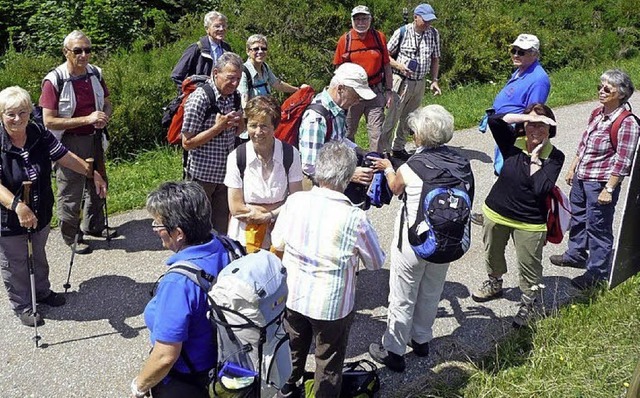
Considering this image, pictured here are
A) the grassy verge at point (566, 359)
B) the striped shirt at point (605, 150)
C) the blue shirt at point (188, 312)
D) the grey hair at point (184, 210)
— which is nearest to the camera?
the blue shirt at point (188, 312)

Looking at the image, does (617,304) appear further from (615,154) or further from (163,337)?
(163,337)

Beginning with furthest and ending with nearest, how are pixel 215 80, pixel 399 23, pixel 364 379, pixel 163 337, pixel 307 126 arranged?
pixel 399 23 → pixel 215 80 → pixel 307 126 → pixel 364 379 → pixel 163 337

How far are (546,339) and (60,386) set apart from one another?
3.36 m

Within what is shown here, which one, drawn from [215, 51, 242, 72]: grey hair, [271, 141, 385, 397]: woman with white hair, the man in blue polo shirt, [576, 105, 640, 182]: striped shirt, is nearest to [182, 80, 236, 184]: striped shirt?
[215, 51, 242, 72]: grey hair

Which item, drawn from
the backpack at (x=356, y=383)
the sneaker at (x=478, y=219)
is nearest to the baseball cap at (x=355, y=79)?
the backpack at (x=356, y=383)

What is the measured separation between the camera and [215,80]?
17.1 ft

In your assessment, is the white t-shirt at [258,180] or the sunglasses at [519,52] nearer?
the white t-shirt at [258,180]

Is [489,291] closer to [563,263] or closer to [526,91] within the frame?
[563,263]

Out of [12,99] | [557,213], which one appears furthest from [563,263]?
[12,99]

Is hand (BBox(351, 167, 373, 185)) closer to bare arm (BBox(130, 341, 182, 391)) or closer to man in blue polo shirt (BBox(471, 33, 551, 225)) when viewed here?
man in blue polo shirt (BBox(471, 33, 551, 225))

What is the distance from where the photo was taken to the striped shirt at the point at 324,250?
3.65 m

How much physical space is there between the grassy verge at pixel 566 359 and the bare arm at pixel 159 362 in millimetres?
1924

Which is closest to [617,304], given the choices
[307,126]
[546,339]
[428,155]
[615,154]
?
[546,339]

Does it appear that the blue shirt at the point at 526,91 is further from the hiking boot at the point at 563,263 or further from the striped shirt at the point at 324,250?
the striped shirt at the point at 324,250
